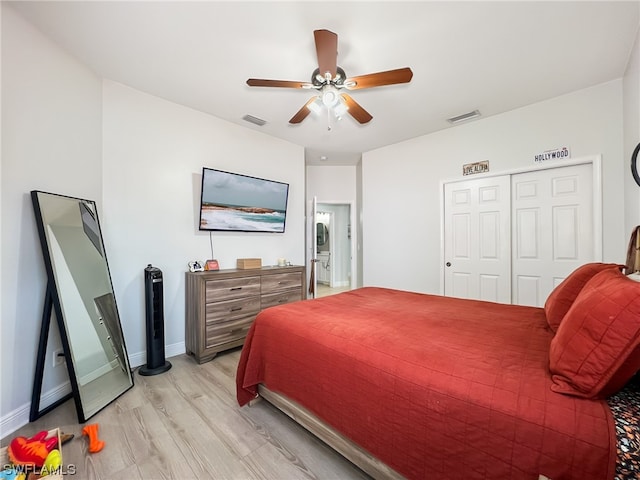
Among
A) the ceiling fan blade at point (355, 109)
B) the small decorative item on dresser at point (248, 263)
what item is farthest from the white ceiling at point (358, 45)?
the small decorative item on dresser at point (248, 263)

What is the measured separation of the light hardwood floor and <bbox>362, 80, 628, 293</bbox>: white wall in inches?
114

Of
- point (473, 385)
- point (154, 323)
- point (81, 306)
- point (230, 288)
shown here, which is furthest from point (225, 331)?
point (473, 385)

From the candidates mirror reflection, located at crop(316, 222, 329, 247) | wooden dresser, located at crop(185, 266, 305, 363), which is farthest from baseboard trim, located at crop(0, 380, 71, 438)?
mirror reflection, located at crop(316, 222, 329, 247)

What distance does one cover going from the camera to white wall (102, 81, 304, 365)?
2559mm

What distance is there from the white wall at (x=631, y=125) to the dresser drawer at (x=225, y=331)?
373 centimetres

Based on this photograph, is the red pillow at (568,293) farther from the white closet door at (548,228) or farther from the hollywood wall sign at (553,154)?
the hollywood wall sign at (553,154)

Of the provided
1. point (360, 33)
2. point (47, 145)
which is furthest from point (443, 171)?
point (47, 145)

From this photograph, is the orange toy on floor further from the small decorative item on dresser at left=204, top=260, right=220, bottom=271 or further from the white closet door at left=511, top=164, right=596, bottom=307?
the white closet door at left=511, top=164, right=596, bottom=307

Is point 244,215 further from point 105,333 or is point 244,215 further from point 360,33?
point 360,33

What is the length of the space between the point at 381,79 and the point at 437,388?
2.00m

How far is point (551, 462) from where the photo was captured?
0.78 m

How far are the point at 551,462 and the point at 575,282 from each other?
1.21 m

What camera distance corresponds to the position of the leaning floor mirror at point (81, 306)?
5.90ft

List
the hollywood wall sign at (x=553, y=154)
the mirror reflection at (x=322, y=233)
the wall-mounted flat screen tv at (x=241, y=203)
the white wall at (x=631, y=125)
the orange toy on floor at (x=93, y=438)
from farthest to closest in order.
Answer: the mirror reflection at (x=322, y=233)
the wall-mounted flat screen tv at (x=241, y=203)
the hollywood wall sign at (x=553, y=154)
the white wall at (x=631, y=125)
the orange toy on floor at (x=93, y=438)
